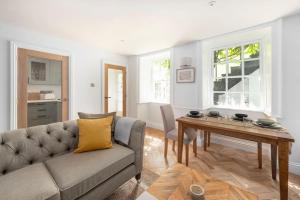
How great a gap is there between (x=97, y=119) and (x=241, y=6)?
245 cm

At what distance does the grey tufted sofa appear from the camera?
1.07 m

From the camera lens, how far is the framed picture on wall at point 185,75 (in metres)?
3.33

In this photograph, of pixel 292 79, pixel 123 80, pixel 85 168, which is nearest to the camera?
pixel 85 168

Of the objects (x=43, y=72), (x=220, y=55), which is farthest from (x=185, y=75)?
(x=43, y=72)

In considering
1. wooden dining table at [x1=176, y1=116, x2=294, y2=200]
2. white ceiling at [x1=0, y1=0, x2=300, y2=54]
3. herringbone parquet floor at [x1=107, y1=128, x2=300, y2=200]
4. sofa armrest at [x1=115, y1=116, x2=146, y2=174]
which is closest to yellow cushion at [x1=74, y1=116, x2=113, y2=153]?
sofa armrest at [x1=115, y1=116, x2=146, y2=174]

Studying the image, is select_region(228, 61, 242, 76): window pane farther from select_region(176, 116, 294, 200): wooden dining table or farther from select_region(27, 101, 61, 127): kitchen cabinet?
select_region(27, 101, 61, 127): kitchen cabinet

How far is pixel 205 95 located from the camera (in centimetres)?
328

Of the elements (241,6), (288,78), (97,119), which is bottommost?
(97,119)

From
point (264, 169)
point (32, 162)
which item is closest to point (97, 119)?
point (32, 162)

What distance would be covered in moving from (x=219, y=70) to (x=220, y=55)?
34 cm

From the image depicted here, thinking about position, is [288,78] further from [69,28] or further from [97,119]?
[69,28]

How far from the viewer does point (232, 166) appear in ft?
7.48

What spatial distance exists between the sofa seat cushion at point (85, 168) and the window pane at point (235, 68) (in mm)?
2709

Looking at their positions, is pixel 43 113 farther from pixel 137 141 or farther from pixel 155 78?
pixel 155 78
